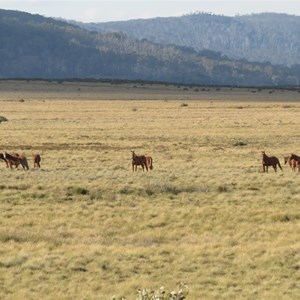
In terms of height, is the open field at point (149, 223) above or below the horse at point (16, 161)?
below

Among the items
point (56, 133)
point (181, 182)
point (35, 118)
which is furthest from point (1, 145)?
point (35, 118)

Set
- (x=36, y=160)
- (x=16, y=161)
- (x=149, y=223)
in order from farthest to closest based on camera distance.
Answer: (x=36, y=160) → (x=16, y=161) → (x=149, y=223)

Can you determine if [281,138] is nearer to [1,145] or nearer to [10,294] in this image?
[1,145]

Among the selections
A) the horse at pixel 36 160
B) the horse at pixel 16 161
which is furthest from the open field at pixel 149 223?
the horse at pixel 16 161

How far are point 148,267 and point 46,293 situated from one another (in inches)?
106

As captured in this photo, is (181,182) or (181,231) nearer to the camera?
(181,231)

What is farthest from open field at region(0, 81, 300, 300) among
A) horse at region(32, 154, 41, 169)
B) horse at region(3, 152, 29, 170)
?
horse at region(3, 152, 29, 170)

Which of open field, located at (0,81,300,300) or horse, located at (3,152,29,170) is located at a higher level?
horse, located at (3,152,29,170)

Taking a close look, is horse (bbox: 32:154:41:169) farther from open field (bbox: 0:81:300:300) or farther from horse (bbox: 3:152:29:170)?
horse (bbox: 3:152:29:170)

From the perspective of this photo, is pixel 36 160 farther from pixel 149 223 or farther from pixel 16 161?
pixel 149 223

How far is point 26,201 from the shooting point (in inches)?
863

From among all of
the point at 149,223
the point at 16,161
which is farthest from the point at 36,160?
the point at 149,223

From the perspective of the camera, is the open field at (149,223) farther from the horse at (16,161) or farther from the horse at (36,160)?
the horse at (16,161)

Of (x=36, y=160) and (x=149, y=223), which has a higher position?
(x=36, y=160)
